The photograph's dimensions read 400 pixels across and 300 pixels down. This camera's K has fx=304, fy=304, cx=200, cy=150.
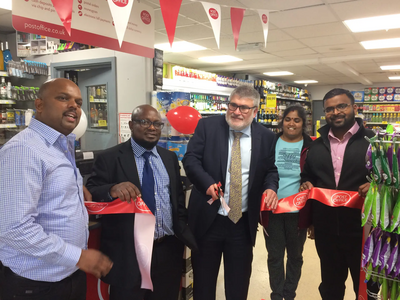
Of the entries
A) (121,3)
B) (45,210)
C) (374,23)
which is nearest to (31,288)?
(45,210)

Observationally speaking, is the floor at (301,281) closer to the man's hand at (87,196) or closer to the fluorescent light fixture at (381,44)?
the man's hand at (87,196)

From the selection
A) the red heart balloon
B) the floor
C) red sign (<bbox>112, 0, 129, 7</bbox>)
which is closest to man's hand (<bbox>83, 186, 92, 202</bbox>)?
red sign (<bbox>112, 0, 129, 7</bbox>)

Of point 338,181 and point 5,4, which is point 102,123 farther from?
point 338,181

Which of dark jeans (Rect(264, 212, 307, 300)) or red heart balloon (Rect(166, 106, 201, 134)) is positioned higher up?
A: red heart balloon (Rect(166, 106, 201, 134))

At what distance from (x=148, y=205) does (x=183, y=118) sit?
7.91ft

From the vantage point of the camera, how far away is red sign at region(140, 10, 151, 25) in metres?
3.97

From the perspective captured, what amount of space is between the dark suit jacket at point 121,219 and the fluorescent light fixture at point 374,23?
4.49 m

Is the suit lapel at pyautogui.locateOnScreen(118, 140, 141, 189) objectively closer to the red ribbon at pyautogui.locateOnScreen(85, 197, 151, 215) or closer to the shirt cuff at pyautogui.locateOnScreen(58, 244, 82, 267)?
the red ribbon at pyautogui.locateOnScreen(85, 197, 151, 215)

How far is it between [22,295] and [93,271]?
1.07 feet

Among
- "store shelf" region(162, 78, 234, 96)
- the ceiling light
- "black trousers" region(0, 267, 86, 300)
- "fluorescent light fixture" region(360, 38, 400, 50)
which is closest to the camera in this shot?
"black trousers" region(0, 267, 86, 300)

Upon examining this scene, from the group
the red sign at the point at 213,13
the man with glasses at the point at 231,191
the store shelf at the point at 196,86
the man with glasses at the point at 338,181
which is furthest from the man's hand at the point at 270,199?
the store shelf at the point at 196,86

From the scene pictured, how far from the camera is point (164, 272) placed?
6.91 feet

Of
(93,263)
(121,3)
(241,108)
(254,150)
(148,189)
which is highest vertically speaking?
(121,3)

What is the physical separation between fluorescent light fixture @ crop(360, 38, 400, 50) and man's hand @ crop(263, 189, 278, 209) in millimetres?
5704
